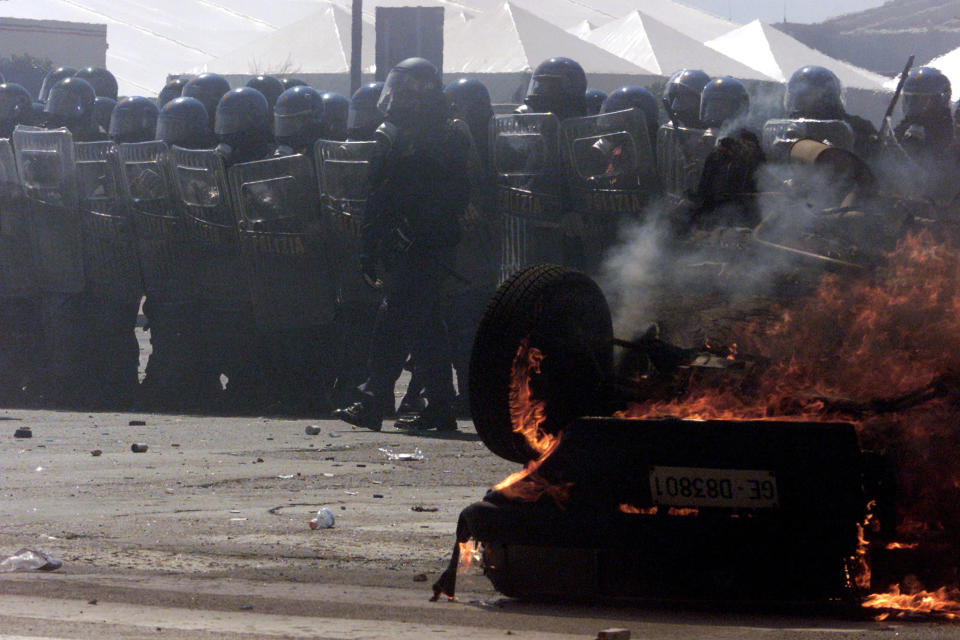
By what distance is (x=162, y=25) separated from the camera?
4944 centimetres

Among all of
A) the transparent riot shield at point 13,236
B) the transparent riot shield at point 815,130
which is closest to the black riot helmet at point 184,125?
the transparent riot shield at point 13,236

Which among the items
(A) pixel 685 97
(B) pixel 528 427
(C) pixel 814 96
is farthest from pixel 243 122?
(B) pixel 528 427

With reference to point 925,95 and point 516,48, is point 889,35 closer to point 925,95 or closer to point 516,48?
point 516,48

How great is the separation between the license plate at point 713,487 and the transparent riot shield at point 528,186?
7896mm

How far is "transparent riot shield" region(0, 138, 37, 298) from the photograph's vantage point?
16.0m

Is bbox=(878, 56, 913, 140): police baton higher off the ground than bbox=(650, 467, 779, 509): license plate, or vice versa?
bbox=(878, 56, 913, 140): police baton

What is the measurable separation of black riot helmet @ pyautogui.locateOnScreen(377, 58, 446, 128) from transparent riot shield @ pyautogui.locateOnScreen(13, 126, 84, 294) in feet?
14.2

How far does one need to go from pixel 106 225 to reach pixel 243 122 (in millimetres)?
1934

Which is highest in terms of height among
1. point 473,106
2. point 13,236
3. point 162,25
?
point 162,25

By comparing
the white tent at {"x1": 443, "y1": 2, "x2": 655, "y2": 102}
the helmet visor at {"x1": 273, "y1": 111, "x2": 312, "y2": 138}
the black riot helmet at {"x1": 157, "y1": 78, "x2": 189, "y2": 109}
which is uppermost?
the white tent at {"x1": 443, "y1": 2, "x2": 655, "y2": 102}

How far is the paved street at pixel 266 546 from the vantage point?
5141 millimetres

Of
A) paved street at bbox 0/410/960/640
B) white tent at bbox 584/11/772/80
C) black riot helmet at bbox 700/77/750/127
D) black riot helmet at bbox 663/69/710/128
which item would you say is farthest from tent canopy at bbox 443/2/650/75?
paved street at bbox 0/410/960/640

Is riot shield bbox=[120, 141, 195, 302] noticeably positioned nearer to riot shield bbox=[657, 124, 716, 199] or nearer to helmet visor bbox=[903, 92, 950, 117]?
riot shield bbox=[657, 124, 716, 199]

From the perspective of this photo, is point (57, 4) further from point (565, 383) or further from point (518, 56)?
point (565, 383)
